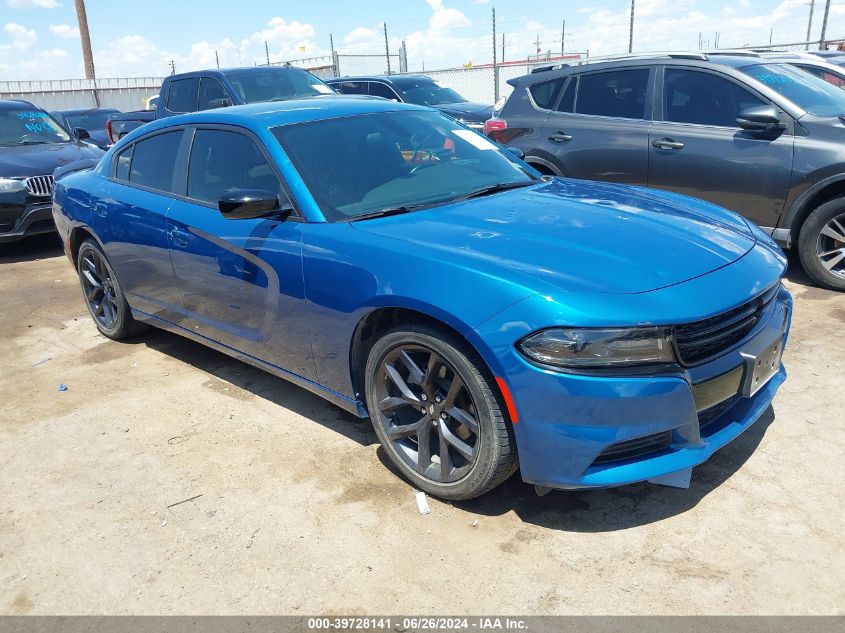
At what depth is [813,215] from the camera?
534 cm

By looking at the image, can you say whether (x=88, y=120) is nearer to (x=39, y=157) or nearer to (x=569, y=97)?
(x=39, y=157)

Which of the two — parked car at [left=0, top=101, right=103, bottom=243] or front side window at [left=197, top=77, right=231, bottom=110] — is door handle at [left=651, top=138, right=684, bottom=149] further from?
parked car at [left=0, top=101, right=103, bottom=243]

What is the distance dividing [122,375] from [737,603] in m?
3.87

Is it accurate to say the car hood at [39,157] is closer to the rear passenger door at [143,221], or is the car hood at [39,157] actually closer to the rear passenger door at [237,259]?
the rear passenger door at [143,221]

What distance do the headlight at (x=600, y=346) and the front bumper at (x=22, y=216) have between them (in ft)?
23.8

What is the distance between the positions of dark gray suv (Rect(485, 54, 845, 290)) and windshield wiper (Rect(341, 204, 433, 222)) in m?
3.33

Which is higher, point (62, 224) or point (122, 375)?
point (62, 224)

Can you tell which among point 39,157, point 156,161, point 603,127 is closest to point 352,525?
point 156,161

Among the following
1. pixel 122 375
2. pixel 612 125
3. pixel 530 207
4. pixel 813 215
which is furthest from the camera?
pixel 612 125

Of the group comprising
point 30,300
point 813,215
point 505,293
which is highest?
point 505,293

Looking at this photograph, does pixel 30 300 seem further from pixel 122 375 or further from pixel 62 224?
pixel 122 375

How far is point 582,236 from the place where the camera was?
294 cm

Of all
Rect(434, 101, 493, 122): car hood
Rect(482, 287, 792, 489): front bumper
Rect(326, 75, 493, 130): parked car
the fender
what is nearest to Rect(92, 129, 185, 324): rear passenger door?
Rect(482, 287, 792, 489): front bumper

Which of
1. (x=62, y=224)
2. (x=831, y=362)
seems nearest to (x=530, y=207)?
(x=831, y=362)
